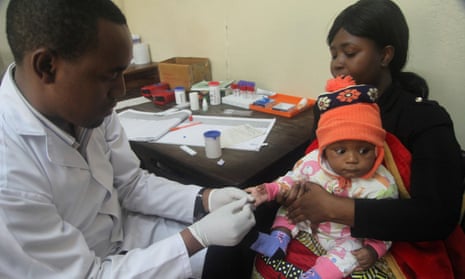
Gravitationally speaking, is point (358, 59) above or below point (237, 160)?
above

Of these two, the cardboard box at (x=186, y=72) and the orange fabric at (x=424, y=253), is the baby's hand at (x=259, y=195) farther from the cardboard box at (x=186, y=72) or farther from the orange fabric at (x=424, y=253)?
the cardboard box at (x=186, y=72)

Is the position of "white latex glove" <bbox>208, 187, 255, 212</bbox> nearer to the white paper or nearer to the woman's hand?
the woman's hand

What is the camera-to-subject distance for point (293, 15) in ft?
5.51

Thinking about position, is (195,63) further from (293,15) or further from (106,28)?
(106,28)

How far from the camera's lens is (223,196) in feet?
3.68

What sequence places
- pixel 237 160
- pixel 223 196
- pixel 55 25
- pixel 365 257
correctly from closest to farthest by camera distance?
pixel 55 25 < pixel 365 257 < pixel 223 196 < pixel 237 160

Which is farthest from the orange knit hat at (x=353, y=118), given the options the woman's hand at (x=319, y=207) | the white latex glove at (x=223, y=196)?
the white latex glove at (x=223, y=196)

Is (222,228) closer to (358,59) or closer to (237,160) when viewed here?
(237,160)

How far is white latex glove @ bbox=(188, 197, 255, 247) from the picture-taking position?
3.04ft

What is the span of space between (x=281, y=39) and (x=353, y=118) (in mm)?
1033

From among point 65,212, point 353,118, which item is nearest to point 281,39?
point 353,118

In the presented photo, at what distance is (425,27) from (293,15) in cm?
67

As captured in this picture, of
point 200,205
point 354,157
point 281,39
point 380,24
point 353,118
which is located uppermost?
point 380,24

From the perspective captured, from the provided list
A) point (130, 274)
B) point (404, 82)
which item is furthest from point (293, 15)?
point (130, 274)
